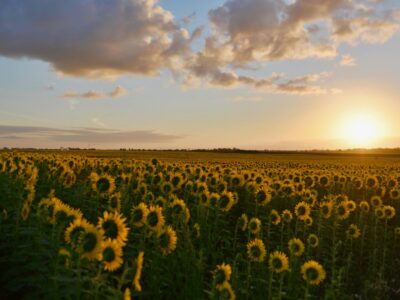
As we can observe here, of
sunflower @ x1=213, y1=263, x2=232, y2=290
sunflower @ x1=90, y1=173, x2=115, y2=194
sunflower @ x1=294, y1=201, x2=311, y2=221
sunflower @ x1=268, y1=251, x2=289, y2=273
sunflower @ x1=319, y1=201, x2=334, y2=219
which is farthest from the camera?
sunflower @ x1=319, y1=201, x2=334, y2=219

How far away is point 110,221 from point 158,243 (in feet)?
5.70

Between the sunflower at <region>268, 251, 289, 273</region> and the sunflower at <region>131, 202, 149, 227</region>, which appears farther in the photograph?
the sunflower at <region>268, 251, 289, 273</region>

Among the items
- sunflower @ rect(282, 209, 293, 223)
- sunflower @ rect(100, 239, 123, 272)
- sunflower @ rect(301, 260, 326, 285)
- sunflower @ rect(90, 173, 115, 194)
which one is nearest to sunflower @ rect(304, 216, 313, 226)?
sunflower @ rect(282, 209, 293, 223)

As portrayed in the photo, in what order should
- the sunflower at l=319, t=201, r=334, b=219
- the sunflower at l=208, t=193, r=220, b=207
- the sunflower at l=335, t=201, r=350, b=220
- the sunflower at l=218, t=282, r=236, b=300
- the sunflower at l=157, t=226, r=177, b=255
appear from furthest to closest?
the sunflower at l=335, t=201, r=350, b=220
the sunflower at l=319, t=201, r=334, b=219
the sunflower at l=208, t=193, r=220, b=207
the sunflower at l=157, t=226, r=177, b=255
the sunflower at l=218, t=282, r=236, b=300

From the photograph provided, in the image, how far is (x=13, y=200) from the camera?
865 cm

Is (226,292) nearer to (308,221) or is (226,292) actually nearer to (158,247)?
(158,247)

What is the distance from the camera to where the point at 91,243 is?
407 cm

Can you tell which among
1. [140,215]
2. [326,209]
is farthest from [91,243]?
[326,209]

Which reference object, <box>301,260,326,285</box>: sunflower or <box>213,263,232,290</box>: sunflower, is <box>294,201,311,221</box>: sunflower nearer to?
<box>301,260,326,285</box>: sunflower

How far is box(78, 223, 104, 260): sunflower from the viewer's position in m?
4.04

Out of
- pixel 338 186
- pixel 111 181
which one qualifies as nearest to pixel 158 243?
pixel 111 181

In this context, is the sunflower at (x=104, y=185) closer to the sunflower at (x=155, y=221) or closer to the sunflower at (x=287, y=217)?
the sunflower at (x=155, y=221)

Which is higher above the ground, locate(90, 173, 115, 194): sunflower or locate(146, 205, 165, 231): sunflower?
locate(90, 173, 115, 194): sunflower

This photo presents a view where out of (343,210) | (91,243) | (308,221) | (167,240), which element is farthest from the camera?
(343,210)
